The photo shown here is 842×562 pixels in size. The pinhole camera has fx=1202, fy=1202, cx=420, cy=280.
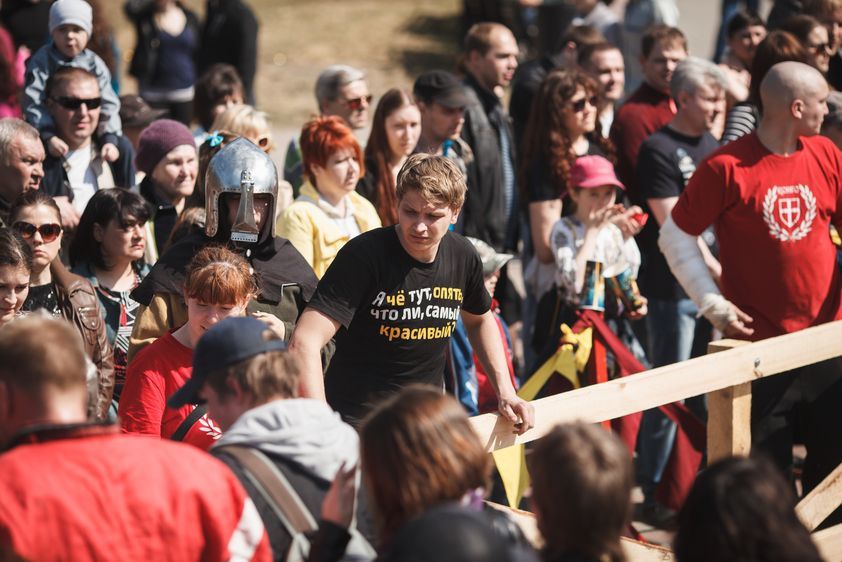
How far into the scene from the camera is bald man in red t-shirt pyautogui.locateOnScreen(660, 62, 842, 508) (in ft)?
18.0

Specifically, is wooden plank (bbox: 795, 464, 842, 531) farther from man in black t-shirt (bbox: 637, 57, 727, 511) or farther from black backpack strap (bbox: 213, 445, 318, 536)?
black backpack strap (bbox: 213, 445, 318, 536)

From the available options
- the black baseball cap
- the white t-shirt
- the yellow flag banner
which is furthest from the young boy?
the black baseball cap

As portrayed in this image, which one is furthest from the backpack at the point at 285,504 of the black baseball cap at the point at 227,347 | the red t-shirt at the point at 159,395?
the red t-shirt at the point at 159,395

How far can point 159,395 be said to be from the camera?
4.27m

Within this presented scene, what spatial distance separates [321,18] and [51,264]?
17.3 metres

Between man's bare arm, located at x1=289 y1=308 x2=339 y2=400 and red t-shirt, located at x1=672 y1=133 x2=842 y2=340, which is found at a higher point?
red t-shirt, located at x1=672 y1=133 x2=842 y2=340

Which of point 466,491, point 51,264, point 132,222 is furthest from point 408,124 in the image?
point 466,491

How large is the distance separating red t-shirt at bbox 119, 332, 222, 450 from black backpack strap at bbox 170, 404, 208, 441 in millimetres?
17

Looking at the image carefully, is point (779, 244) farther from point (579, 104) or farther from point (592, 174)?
point (579, 104)

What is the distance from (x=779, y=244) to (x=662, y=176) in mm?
1395

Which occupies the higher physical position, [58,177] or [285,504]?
[58,177]

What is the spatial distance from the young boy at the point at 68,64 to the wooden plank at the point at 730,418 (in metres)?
3.65

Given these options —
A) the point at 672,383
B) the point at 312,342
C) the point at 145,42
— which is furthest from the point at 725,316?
the point at 145,42

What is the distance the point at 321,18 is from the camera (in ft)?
71.8
